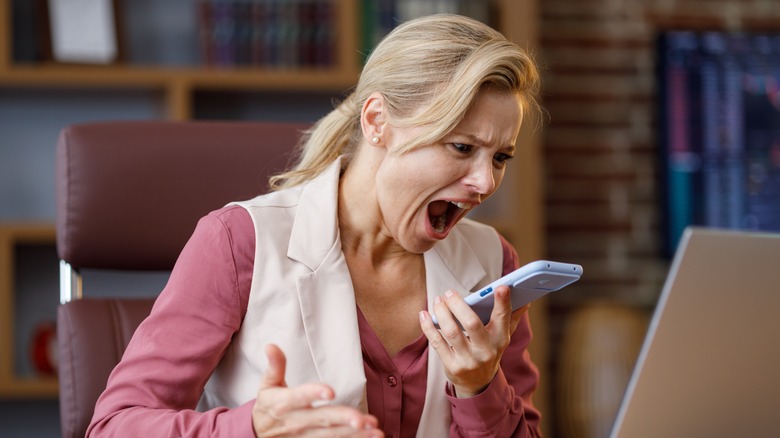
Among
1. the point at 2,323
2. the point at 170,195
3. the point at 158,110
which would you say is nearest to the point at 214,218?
the point at 170,195

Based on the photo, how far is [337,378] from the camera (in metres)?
1.30

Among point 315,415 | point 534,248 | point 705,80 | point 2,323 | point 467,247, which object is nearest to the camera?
point 315,415

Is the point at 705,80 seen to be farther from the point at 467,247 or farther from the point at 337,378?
the point at 337,378

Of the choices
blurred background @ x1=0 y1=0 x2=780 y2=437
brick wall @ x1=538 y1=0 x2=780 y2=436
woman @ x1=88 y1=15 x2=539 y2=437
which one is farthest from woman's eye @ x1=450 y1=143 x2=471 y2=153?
brick wall @ x1=538 y1=0 x2=780 y2=436

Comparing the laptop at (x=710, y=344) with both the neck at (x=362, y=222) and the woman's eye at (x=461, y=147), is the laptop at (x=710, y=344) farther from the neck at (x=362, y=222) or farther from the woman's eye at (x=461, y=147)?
the neck at (x=362, y=222)

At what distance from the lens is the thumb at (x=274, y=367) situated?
102 cm

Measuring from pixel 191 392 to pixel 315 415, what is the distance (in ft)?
1.13

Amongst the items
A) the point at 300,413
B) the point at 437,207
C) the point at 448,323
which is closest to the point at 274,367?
the point at 300,413

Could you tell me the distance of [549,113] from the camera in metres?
3.06

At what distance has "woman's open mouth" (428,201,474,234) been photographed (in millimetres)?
1388

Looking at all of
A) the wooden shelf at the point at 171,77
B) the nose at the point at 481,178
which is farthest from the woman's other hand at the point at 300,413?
the wooden shelf at the point at 171,77

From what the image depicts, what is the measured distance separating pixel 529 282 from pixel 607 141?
2273 mm

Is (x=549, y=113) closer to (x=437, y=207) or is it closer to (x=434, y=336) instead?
(x=437, y=207)

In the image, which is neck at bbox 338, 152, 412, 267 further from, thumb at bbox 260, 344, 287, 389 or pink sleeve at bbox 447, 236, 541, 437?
thumb at bbox 260, 344, 287, 389
